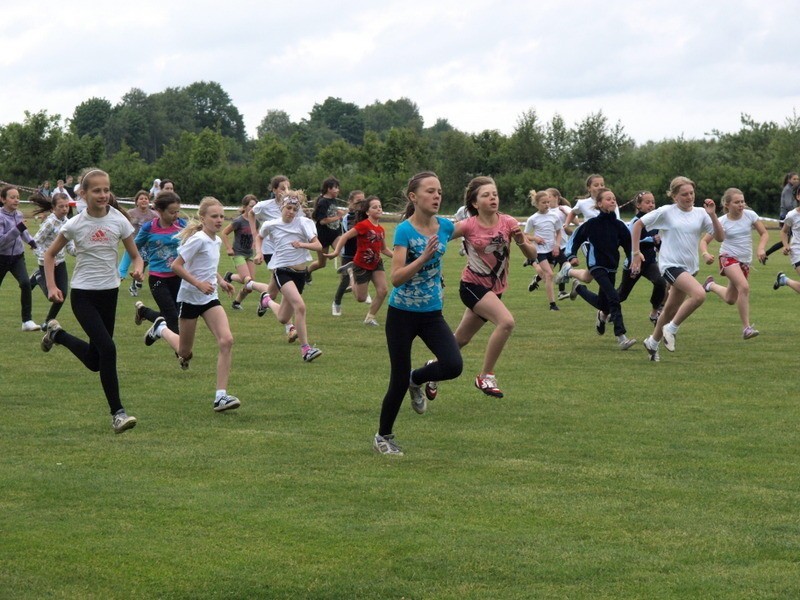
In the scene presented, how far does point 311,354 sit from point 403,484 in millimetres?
6197

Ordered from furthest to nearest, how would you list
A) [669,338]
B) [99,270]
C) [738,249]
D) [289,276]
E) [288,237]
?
[738,249] → [288,237] → [289,276] → [669,338] → [99,270]

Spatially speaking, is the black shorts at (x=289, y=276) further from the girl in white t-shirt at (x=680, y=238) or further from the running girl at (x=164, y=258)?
the girl in white t-shirt at (x=680, y=238)

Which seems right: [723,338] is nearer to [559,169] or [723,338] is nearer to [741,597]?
[741,597]

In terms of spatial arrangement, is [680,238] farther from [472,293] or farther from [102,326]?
[102,326]

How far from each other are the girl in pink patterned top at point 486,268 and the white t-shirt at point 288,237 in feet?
13.6

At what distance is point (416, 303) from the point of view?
8.73m

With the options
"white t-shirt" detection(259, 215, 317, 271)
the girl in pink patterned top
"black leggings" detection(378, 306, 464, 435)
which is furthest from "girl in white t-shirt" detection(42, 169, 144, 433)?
"white t-shirt" detection(259, 215, 317, 271)

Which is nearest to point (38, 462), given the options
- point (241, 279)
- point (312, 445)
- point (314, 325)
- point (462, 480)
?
point (312, 445)

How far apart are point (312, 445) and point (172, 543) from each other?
273 centimetres

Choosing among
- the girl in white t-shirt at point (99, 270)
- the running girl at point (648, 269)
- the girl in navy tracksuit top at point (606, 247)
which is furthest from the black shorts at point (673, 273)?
the girl in white t-shirt at point (99, 270)

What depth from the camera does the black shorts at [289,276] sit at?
14.9 meters

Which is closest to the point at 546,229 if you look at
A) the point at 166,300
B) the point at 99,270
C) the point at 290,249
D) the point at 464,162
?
the point at 290,249

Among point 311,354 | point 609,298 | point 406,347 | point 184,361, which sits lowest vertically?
point 311,354

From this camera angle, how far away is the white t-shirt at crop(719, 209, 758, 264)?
15992 mm
